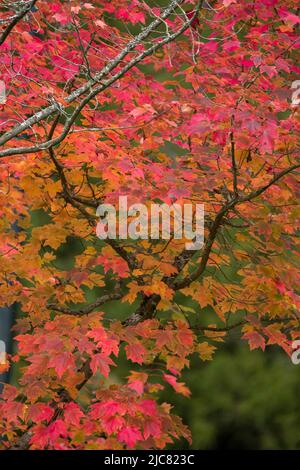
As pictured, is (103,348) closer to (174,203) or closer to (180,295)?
(174,203)

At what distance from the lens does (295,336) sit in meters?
4.99

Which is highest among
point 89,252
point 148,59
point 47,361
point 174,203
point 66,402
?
point 148,59

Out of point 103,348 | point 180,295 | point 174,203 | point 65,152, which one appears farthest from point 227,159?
point 180,295

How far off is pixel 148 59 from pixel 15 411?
2.72m

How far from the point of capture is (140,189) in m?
4.25

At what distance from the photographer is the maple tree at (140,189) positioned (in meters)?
4.02
